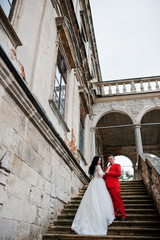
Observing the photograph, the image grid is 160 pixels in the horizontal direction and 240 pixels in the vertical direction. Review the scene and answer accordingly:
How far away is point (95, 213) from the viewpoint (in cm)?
394

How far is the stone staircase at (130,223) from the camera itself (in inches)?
145

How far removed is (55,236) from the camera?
12.2 feet

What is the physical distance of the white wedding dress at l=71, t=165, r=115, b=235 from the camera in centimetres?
376

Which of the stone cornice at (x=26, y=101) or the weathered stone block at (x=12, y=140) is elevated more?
the stone cornice at (x=26, y=101)

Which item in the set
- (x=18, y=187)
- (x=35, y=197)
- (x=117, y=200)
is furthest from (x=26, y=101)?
(x=117, y=200)

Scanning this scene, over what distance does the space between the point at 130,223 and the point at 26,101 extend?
127 inches

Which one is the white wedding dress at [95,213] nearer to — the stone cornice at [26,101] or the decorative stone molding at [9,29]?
the stone cornice at [26,101]

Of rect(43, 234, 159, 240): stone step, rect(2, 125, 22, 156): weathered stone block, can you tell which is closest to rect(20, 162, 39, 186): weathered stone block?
rect(2, 125, 22, 156): weathered stone block

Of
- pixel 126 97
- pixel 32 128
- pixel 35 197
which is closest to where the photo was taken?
pixel 35 197

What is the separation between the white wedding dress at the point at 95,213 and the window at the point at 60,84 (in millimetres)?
2764

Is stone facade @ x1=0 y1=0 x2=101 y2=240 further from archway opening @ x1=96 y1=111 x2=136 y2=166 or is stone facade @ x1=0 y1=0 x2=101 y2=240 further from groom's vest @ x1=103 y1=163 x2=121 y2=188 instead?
archway opening @ x1=96 y1=111 x2=136 y2=166

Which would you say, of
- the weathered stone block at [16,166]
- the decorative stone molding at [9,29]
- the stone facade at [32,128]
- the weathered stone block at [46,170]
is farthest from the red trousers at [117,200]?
the decorative stone molding at [9,29]

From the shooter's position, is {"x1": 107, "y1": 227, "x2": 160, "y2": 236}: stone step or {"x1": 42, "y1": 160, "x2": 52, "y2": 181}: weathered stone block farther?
{"x1": 42, "y1": 160, "x2": 52, "y2": 181}: weathered stone block

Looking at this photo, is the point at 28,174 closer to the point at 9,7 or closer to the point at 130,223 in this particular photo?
the point at 130,223
